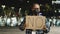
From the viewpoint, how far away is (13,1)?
312 centimetres

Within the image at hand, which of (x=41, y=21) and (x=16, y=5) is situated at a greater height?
(x=16, y=5)

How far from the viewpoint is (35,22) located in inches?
74.1

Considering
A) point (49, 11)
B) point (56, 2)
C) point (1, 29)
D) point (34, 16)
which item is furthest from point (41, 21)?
point (1, 29)

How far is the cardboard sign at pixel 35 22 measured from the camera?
1858mm

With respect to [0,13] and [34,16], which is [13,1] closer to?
[0,13]

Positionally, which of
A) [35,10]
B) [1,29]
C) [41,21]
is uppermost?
[35,10]

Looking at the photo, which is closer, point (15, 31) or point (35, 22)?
point (35, 22)

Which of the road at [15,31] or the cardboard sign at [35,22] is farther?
the road at [15,31]

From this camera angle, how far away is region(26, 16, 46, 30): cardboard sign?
1858 mm

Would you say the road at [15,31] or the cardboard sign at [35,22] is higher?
the cardboard sign at [35,22]

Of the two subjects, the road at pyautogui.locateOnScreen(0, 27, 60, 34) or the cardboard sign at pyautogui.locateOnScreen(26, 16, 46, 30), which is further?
the road at pyautogui.locateOnScreen(0, 27, 60, 34)

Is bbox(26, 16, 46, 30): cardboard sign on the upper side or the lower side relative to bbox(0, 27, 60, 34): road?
upper

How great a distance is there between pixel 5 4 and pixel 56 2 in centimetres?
95

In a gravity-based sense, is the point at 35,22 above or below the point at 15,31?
above
